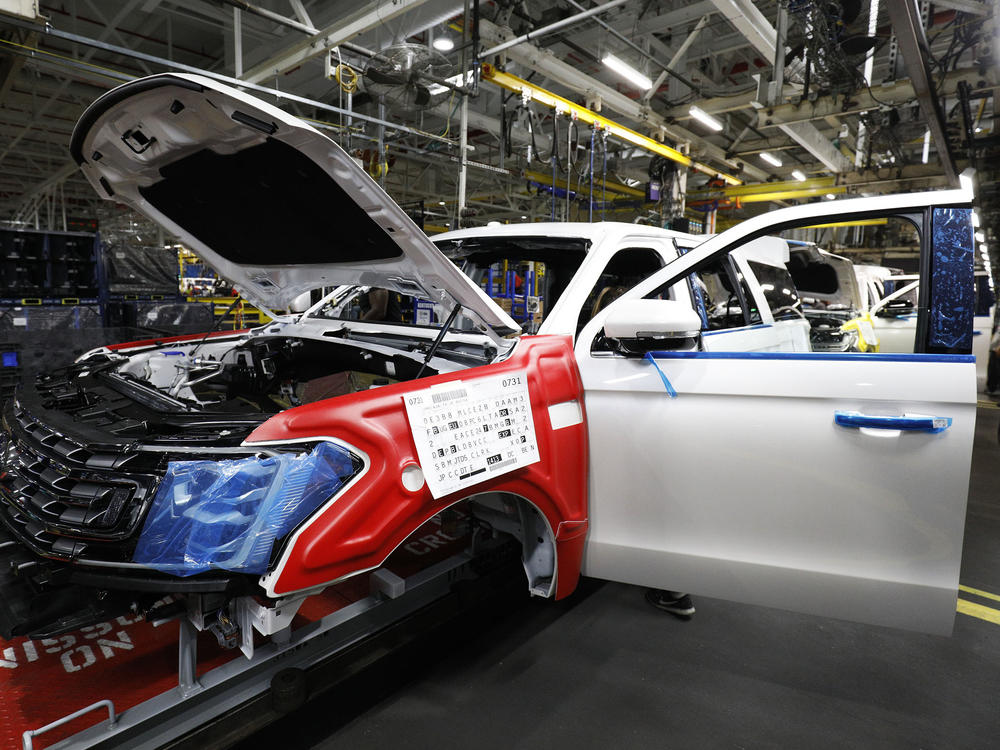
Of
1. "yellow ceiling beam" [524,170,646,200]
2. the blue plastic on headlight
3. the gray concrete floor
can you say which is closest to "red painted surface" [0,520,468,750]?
the gray concrete floor

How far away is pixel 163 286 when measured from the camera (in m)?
7.93

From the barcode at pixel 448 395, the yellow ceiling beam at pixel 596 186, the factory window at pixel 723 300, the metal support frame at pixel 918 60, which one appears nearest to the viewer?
the barcode at pixel 448 395

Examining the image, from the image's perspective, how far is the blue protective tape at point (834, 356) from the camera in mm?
1731

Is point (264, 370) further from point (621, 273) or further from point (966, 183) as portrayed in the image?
point (966, 183)

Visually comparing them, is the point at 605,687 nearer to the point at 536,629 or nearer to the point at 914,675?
the point at 536,629

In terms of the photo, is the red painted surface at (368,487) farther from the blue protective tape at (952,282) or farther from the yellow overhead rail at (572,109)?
the yellow overhead rail at (572,109)

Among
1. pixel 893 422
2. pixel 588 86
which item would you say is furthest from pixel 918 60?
pixel 893 422

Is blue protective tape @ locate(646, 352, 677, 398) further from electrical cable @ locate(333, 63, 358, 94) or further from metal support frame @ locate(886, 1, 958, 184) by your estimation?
electrical cable @ locate(333, 63, 358, 94)

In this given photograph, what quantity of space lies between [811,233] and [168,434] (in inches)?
710

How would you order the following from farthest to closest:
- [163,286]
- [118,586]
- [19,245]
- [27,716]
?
[163,286]
[19,245]
[27,716]
[118,586]

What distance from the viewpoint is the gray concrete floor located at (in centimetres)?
201

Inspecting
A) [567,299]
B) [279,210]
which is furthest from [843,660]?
[279,210]

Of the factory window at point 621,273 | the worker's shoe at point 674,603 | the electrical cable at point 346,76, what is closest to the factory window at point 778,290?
the factory window at point 621,273

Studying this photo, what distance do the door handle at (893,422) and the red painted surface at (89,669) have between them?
1.91 meters
